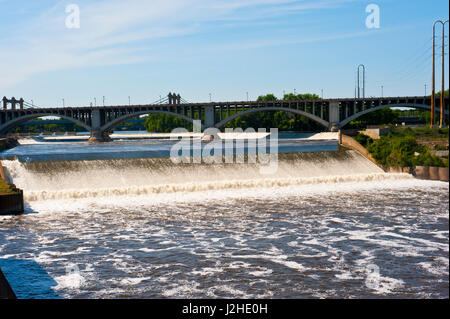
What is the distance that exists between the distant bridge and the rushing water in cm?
5337

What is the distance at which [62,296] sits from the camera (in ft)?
39.4

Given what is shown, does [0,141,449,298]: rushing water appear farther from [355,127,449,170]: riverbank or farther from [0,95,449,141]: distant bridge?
[0,95,449,141]: distant bridge

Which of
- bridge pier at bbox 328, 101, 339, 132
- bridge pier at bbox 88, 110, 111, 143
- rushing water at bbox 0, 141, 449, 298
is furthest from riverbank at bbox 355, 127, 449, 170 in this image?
bridge pier at bbox 88, 110, 111, 143

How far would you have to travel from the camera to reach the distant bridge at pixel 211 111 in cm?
8544

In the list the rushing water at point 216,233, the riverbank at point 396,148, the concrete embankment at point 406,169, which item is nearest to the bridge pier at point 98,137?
the concrete embankment at point 406,169

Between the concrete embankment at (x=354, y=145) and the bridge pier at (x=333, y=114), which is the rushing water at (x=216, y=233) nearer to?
the concrete embankment at (x=354, y=145)

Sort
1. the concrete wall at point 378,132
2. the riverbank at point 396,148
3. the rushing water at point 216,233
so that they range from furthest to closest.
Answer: the concrete wall at point 378,132, the riverbank at point 396,148, the rushing water at point 216,233

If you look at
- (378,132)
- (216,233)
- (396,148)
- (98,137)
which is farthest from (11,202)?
(98,137)

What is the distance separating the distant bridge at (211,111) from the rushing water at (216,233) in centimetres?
5337

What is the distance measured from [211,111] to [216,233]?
247 ft

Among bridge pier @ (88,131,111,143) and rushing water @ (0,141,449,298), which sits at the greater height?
bridge pier @ (88,131,111,143)

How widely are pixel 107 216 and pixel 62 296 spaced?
10.2m

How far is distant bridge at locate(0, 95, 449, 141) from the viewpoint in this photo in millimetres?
85438
